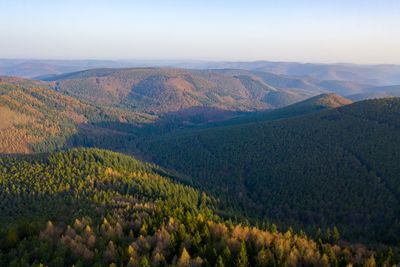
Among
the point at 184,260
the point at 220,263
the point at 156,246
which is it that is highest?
the point at 220,263

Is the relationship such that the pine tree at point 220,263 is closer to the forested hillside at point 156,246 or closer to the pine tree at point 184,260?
the forested hillside at point 156,246

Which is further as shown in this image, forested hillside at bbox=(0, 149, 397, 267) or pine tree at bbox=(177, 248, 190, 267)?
forested hillside at bbox=(0, 149, 397, 267)

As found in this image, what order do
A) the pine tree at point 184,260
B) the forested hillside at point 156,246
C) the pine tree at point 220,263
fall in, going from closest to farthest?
the pine tree at point 220,263, the pine tree at point 184,260, the forested hillside at point 156,246

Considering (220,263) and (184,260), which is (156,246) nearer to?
(184,260)

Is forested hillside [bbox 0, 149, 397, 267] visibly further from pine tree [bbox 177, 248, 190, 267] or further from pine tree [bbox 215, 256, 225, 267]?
pine tree [bbox 177, 248, 190, 267]

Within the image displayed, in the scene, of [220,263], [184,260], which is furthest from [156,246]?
[220,263]

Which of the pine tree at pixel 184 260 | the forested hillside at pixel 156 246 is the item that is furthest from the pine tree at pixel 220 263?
the pine tree at pixel 184 260

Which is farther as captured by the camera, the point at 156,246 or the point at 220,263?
the point at 156,246

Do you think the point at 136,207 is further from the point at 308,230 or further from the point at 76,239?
the point at 308,230

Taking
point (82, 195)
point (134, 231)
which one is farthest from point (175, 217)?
point (82, 195)

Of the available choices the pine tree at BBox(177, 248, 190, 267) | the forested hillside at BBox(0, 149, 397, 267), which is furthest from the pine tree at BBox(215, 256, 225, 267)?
the pine tree at BBox(177, 248, 190, 267)

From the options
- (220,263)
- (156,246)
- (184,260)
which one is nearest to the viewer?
A: (220,263)

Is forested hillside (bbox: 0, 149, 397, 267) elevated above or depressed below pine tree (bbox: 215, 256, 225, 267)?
below
